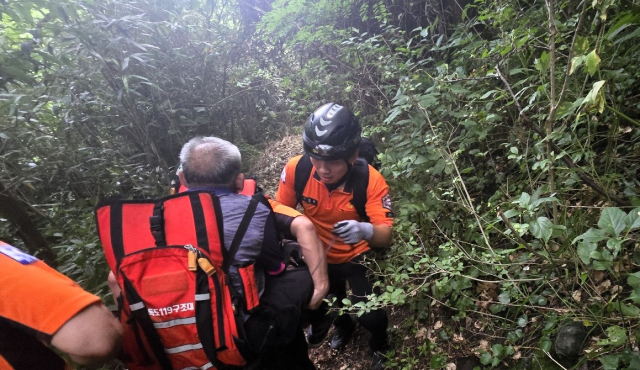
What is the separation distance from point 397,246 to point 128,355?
6.53 ft

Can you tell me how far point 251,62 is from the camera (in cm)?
804

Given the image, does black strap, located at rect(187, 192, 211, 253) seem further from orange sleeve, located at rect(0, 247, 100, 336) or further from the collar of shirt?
orange sleeve, located at rect(0, 247, 100, 336)

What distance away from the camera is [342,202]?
9.52 ft

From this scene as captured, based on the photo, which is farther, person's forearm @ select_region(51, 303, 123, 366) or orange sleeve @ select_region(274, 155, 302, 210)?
orange sleeve @ select_region(274, 155, 302, 210)

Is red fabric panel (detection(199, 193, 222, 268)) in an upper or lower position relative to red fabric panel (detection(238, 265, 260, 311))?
upper

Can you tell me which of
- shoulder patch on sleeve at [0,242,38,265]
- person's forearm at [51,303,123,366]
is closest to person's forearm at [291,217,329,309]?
person's forearm at [51,303,123,366]

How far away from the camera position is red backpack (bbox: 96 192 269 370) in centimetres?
175

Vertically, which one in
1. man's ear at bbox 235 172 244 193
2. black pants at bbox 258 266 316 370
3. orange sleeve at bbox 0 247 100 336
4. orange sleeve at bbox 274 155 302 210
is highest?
orange sleeve at bbox 0 247 100 336

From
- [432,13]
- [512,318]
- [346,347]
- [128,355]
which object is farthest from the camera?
[432,13]

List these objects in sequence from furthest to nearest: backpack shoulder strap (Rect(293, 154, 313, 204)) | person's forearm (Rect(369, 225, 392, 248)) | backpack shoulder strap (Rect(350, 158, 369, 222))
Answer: backpack shoulder strap (Rect(293, 154, 313, 204)) < backpack shoulder strap (Rect(350, 158, 369, 222)) < person's forearm (Rect(369, 225, 392, 248))

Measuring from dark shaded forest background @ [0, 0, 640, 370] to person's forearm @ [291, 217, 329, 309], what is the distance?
45cm

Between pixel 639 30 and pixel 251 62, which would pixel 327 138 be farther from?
pixel 251 62

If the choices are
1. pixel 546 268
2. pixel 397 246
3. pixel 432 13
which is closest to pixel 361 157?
pixel 397 246

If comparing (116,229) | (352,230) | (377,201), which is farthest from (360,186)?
(116,229)
